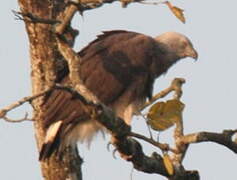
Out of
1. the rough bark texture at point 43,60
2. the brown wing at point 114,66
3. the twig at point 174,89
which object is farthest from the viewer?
the brown wing at point 114,66

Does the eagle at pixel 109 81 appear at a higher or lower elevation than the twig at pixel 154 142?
lower

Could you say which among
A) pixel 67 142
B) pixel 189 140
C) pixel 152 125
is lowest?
pixel 67 142

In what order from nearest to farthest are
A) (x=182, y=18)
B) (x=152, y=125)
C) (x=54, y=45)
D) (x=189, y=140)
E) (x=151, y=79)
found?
(x=182, y=18) → (x=152, y=125) → (x=189, y=140) → (x=54, y=45) → (x=151, y=79)

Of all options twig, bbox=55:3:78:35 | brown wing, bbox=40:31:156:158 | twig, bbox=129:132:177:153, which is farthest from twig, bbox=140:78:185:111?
twig, bbox=55:3:78:35

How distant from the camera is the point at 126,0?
4750mm

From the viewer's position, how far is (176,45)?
8578 millimetres

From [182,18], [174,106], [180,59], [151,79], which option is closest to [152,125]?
[174,106]

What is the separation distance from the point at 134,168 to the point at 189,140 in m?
0.52

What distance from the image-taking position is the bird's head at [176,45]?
841 centimetres

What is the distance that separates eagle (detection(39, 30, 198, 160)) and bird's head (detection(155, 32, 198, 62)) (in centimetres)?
31

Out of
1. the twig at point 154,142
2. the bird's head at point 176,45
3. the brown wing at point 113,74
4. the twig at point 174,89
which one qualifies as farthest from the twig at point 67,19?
the bird's head at point 176,45

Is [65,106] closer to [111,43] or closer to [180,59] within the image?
[111,43]

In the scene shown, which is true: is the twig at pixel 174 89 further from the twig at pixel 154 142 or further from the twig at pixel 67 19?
the twig at pixel 67 19

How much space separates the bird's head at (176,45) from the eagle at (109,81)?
31 centimetres
